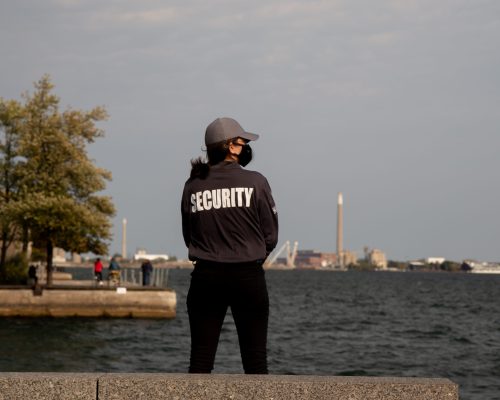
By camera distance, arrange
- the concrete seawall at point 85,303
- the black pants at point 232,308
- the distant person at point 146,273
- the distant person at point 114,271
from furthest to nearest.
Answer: the distant person at point 146,273
the distant person at point 114,271
the concrete seawall at point 85,303
the black pants at point 232,308

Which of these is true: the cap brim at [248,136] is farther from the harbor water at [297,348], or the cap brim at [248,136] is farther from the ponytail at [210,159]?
the harbor water at [297,348]

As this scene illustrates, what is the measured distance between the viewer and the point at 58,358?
30.7 m

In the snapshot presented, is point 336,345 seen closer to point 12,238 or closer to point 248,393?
point 12,238

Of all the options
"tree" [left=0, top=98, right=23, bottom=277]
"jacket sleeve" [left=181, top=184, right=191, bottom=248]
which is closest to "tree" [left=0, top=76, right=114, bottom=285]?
"tree" [left=0, top=98, right=23, bottom=277]

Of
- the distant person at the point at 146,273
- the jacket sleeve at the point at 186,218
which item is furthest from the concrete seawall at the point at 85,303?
the jacket sleeve at the point at 186,218

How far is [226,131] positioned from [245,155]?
209mm

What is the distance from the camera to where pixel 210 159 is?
19.2 feet

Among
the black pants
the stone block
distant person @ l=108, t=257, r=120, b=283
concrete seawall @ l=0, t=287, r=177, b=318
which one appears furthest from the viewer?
distant person @ l=108, t=257, r=120, b=283

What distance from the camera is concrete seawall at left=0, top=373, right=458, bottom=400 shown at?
4770 mm

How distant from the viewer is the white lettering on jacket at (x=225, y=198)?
563 cm

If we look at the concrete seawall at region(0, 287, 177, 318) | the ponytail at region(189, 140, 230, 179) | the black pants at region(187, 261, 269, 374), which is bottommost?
the concrete seawall at region(0, 287, 177, 318)

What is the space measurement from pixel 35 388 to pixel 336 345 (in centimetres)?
3419

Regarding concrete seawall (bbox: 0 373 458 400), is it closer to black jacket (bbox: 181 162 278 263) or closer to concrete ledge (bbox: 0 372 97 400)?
concrete ledge (bbox: 0 372 97 400)

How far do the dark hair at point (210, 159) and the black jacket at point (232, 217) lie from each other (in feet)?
0.14
